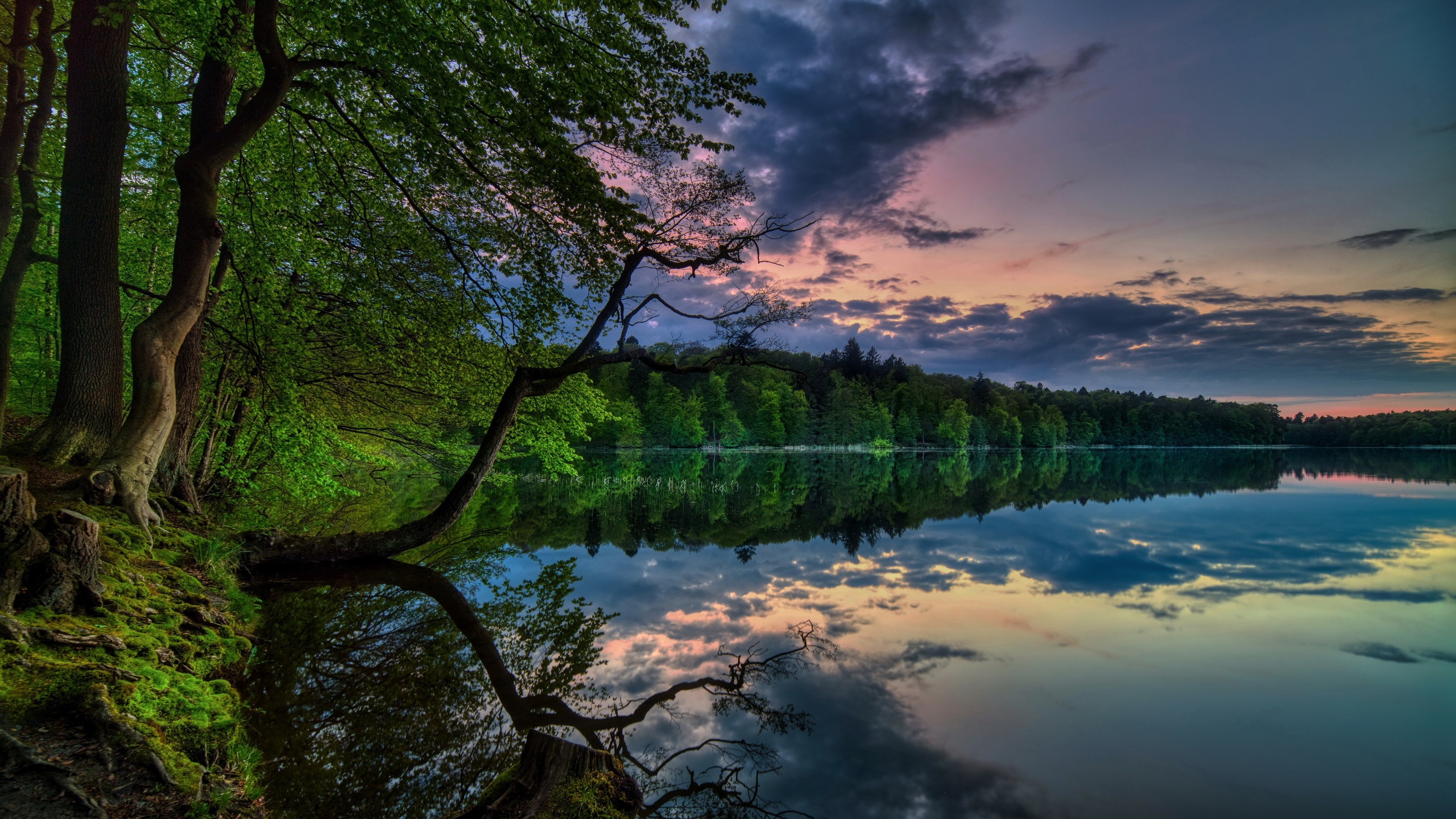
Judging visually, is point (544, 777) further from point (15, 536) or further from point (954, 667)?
point (954, 667)

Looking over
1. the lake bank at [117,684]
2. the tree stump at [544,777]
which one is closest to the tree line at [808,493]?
the lake bank at [117,684]

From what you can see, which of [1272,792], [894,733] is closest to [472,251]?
[894,733]

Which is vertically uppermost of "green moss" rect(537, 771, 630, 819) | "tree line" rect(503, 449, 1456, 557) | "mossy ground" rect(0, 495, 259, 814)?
"mossy ground" rect(0, 495, 259, 814)

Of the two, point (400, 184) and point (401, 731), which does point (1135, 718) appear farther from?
point (400, 184)

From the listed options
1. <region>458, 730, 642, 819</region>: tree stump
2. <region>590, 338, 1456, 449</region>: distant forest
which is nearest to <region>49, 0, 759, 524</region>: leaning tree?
<region>458, 730, 642, 819</region>: tree stump

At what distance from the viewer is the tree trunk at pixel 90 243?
6.71 m

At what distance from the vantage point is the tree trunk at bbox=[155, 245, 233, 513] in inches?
330

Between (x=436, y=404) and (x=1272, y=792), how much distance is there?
14.7 m

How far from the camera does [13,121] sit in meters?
9.32

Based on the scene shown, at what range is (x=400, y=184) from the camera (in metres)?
8.24

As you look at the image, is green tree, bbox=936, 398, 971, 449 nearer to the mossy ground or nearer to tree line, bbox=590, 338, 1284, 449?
tree line, bbox=590, 338, 1284, 449

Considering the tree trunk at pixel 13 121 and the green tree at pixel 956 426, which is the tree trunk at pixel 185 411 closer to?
the tree trunk at pixel 13 121

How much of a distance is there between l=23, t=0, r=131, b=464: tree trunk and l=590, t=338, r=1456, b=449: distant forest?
5440cm

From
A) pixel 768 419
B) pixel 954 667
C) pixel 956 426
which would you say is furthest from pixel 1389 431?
pixel 954 667
